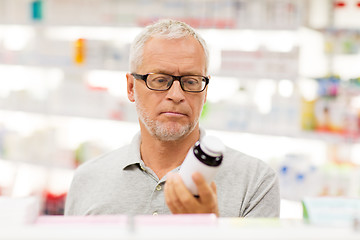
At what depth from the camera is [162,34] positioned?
153 centimetres

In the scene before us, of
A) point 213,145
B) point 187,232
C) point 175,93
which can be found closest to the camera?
point 187,232

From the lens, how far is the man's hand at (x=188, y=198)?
0.94m

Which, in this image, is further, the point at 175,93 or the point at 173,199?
the point at 175,93

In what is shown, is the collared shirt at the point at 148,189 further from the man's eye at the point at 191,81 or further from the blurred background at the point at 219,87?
the blurred background at the point at 219,87

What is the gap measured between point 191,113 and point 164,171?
252mm

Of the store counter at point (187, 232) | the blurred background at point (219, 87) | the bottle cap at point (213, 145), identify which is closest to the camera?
the store counter at point (187, 232)

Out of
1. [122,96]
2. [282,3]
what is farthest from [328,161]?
[122,96]

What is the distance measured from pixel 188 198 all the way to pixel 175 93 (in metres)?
0.55

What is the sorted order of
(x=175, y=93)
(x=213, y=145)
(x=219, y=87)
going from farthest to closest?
1. (x=219, y=87)
2. (x=175, y=93)
3. (x=213, y=145)

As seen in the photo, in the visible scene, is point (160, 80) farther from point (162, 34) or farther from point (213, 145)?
point (213, 145)

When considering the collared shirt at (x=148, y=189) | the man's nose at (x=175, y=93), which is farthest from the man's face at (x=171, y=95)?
the collared shirt at (x=148, y=189)

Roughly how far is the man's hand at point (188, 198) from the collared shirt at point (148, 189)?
0.47m

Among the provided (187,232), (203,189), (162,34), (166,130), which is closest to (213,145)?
(203,189)

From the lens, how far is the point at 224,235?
584 mm
